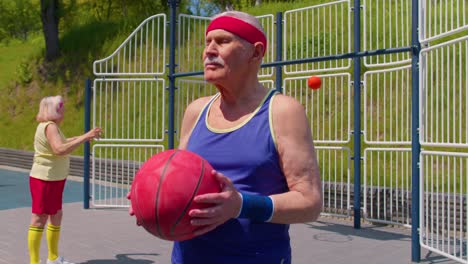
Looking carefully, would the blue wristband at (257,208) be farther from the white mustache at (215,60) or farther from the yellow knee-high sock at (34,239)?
the yellow knee-high sock at (34,239)

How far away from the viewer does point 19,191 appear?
39.1ft

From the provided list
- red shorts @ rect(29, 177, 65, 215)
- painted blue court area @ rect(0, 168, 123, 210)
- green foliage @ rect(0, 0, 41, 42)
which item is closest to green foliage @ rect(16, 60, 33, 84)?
painted blue court area @ rect(0, 168, 123, 210)

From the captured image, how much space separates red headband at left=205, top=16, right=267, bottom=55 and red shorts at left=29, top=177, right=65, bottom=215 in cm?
388

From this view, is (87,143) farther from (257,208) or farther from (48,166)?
(257,208)

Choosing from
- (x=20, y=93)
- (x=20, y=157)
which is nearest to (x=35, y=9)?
(x=20, y=93)

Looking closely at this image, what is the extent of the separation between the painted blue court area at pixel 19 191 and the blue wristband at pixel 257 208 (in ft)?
26.1

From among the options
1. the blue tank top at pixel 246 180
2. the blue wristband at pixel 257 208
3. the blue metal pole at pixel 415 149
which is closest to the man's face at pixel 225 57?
the blue tank top at pixel 246 180

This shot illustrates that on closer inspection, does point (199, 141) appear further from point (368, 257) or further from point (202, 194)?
point (368, 257)

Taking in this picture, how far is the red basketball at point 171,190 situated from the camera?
172cm

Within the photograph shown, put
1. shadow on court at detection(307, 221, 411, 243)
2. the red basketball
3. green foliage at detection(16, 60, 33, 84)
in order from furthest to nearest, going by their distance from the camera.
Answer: green foliage at detection(16, 60, 33, 84)
shadow on court at detection(307, 221, 411, 243)
the red basketball

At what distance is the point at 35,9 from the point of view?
1842 inches

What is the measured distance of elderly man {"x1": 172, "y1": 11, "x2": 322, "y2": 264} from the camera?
6.12 feet

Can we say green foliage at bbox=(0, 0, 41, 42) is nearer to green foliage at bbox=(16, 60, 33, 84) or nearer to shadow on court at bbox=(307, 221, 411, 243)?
green foliage at bbox=(16, 60, 33, 84)

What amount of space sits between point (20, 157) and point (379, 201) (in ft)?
40.4
